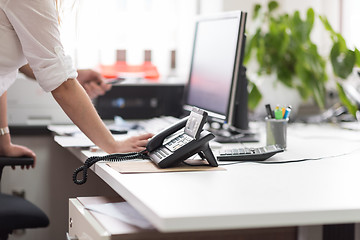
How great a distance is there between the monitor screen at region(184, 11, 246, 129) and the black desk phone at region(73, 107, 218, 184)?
290 mm

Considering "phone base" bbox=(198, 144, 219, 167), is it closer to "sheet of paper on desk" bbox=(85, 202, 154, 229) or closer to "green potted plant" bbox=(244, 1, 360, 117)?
"sheet of paper on desk" bbox=(85, 202, 154, 229)

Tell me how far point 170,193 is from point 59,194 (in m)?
1.54

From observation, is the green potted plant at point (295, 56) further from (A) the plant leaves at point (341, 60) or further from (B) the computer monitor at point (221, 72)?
(B) the computer monitor at point (221, 72)

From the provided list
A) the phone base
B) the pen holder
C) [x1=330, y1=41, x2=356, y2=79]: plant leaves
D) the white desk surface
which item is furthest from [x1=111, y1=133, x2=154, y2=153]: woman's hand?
[x1=330, y1=41, x2=356, y2=79]: plant leaves

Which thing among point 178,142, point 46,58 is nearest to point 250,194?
point 178,142

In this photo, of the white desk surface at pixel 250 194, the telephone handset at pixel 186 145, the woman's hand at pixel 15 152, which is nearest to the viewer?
the white desk surface at pixel 250 194

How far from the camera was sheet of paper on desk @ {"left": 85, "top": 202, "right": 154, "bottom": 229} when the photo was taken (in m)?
1.29

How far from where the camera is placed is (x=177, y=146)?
159 cm

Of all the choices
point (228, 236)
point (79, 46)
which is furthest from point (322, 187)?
point (79, 46)

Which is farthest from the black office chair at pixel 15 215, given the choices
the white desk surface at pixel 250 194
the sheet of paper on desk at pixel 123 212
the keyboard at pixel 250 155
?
the keyboard at pixel 250 155

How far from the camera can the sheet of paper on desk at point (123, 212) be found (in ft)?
4.22

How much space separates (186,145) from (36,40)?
50 centimetres

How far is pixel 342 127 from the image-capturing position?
8.38ft

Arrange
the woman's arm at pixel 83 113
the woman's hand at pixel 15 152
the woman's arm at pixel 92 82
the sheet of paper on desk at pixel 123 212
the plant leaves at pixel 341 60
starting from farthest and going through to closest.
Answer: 1. the plant leaves at pixel 341 60
2. the woman's arm at pixel 92 82
3. the woman's hand at pixel 15 152
4. the woman's arm at pixel 83 113
5. the sheet of paper on desk at pixel 123 212
